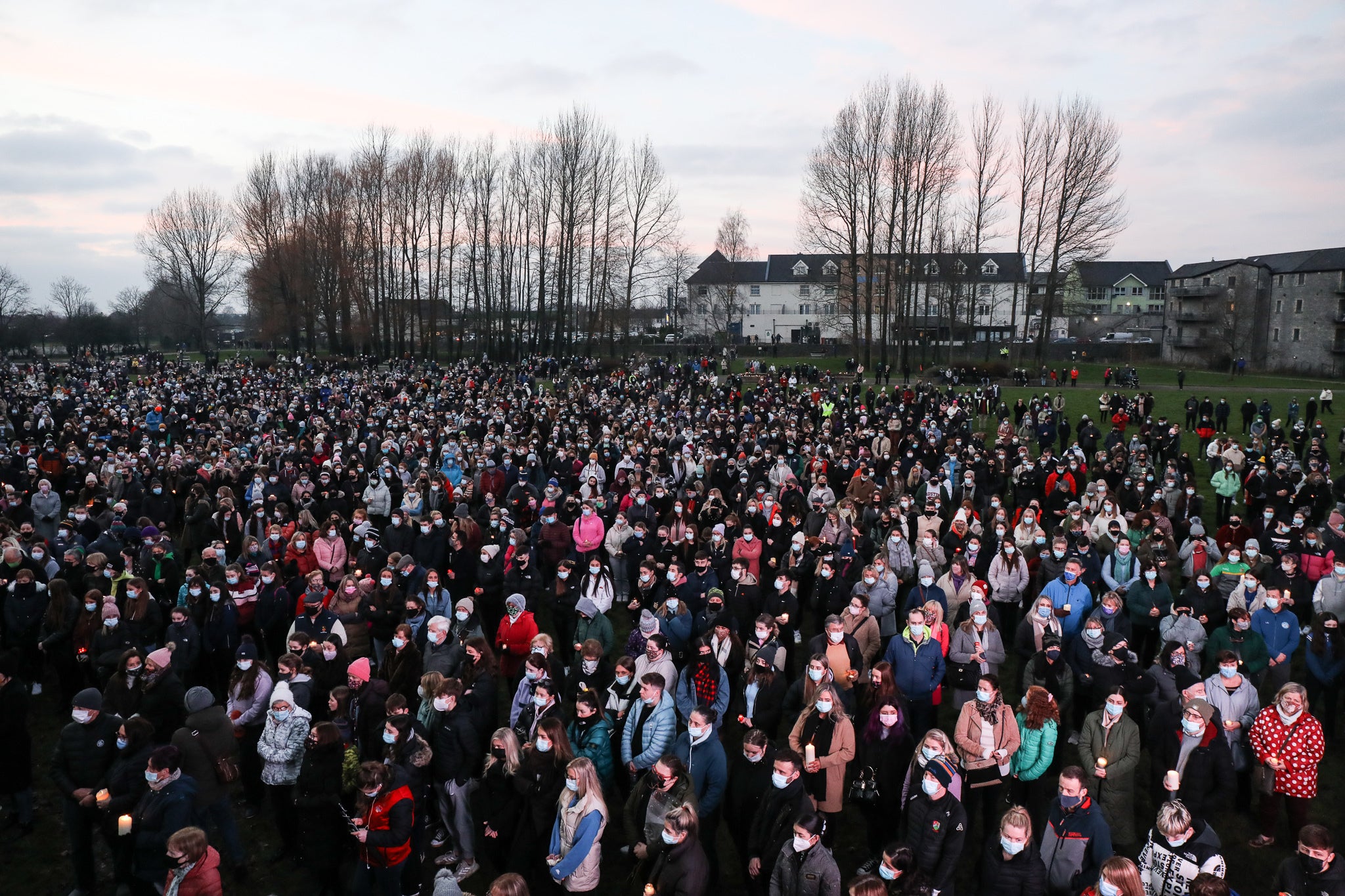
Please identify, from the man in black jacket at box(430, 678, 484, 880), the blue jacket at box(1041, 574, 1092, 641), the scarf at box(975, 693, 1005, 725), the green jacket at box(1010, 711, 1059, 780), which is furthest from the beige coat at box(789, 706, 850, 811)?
the blue jacket at box(1041, 574, 1092, 641)

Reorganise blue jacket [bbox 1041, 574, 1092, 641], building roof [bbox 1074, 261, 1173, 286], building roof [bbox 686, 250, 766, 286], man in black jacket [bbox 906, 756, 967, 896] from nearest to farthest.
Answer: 1. man in black jacket [bbox 906, 756, 967, 896]
2. blue jacket [bbox 1041, 574, 1092, 641]
3. building roof [bbox 686, 250, 766, 286]
4. building roof [bbox 1074, 261, 1173, 286]

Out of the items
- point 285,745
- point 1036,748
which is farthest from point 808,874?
point 285,745

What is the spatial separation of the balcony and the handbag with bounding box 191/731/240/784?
80543 millimetres

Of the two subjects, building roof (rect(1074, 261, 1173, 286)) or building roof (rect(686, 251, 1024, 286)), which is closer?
building roof (rect(686, 251, 1024, 286))

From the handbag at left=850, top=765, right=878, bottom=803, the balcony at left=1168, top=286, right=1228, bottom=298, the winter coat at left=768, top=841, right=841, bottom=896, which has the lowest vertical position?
the handbag at left=850, top=765, right=878, bottom=803

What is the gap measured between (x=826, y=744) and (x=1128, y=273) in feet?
346

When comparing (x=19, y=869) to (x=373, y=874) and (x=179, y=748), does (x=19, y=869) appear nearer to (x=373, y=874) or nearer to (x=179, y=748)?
(x=179, y=748)

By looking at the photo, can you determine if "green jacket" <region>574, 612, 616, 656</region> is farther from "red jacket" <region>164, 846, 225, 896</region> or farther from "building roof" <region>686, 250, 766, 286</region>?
"building roof" <region>686, 250, 766, 286</region>

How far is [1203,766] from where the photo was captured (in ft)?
18.9

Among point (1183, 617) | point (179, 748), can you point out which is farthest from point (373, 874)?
point (1183, 617)

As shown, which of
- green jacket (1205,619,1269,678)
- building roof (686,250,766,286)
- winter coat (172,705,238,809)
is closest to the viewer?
winter coat (172,705,238,809)

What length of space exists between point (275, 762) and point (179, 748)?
26.3 inches

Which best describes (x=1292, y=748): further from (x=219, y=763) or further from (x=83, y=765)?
(x=83, y=765)

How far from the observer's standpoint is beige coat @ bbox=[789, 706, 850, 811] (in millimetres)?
5762
